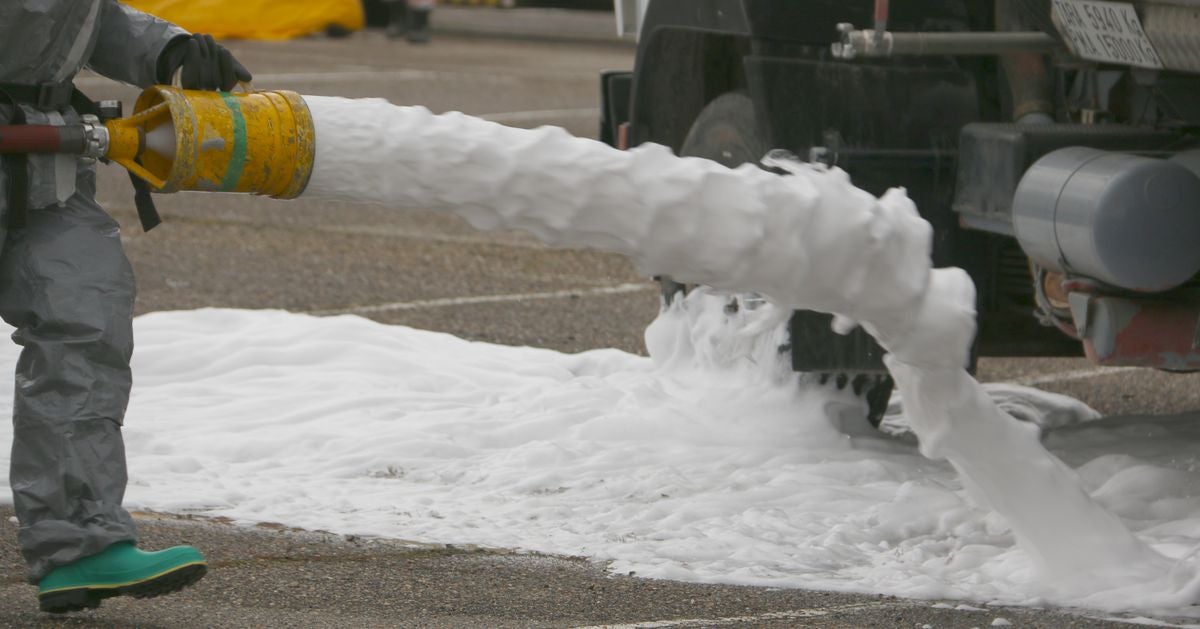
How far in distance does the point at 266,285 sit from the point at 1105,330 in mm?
4433

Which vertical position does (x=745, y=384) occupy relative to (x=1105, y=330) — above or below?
below

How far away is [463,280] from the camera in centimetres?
865

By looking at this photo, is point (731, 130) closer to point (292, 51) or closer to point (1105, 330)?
point (1105, 330)

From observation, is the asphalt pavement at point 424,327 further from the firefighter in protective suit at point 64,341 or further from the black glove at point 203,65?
the black glove at point 203,65

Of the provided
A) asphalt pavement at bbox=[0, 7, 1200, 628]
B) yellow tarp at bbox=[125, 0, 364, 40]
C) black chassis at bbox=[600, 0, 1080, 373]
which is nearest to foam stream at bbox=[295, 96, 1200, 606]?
asphalt pavement at bbox=[0, 7, 1200, 628]

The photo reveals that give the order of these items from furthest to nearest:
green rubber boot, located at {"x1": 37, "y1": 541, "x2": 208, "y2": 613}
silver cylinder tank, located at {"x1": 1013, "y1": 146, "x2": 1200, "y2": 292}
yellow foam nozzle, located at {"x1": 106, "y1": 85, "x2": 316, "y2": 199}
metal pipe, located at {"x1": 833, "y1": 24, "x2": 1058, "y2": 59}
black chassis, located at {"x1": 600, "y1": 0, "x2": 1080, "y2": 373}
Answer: black chassis, located at {"x1": 600, "y1": 0, "x2": 1080, "y2": 373} < metal pipe, located at {"x1": 833, "y1": 24, "x2": 1058, "y2": 59} < silver cylinder tank, located at {"x1": 1013, "y1": 146, "x2": 1200, "y2": 292} < green rubber boot, located at {"x1": 37, "y1": 541, "x2": 208, "y2": 613} < yellow foam nozzle, located at {"x1": 106, "y1": 85, "x2": 316, "y2": 199}

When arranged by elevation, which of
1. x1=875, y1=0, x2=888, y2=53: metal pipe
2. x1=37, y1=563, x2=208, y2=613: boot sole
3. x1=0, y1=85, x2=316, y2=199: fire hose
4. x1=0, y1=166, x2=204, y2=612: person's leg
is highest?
x1=875, y1=0, x2=888, y2=53: metal pipe

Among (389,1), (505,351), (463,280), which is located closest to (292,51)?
(389,1)

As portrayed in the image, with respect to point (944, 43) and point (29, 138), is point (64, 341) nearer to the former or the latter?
point (29, 138)

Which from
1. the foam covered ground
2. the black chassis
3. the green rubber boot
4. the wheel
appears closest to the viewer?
the green rubber boot

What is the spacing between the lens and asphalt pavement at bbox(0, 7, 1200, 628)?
4.01m

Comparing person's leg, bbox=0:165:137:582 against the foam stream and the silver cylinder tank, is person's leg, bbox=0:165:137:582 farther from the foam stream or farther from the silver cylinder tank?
the silver cylinder tank

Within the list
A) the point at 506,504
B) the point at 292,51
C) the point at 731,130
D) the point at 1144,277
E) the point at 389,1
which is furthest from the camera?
the point at 389,1

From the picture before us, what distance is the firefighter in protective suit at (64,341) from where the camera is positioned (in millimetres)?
3830
